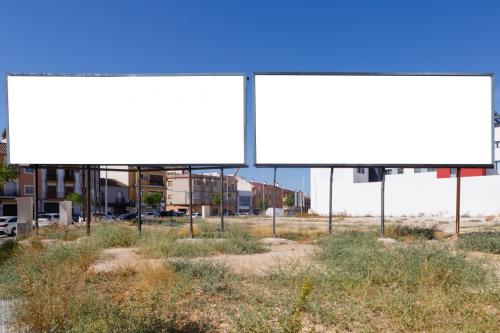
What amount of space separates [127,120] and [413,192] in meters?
41.3

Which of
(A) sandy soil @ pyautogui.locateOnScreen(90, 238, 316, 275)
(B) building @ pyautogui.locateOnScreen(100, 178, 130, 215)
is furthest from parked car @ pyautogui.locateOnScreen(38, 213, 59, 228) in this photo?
(B) building @ pyautogui.locateOnScreen(100, 178, 130, 215)

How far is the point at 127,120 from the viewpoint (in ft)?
50.3

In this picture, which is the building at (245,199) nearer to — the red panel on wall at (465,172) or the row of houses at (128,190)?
the row of houses at (128,190)

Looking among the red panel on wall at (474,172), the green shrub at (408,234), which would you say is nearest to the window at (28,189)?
the green shrub at (408,234)

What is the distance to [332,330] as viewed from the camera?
5109 mm

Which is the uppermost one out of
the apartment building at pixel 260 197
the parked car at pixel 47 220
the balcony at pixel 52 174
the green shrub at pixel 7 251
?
the balcony at pixel 52 174

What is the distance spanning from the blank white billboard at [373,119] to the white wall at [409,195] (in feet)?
99.4

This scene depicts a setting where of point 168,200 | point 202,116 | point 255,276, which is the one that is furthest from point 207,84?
point 168,200

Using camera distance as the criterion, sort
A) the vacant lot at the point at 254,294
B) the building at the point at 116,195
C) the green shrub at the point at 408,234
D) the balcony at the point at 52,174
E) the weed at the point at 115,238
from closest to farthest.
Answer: the vacant lot at the point at 254,294 < the weed at the point at 115,238 < the green shrub at the point at 408,234 < the balcony at the point at 52,174 < the building at the point at 116,195

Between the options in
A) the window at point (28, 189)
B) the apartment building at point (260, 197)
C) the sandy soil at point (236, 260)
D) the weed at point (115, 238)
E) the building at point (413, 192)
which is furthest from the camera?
the apartment building at point (260, 197)

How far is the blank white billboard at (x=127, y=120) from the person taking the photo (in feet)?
49.3

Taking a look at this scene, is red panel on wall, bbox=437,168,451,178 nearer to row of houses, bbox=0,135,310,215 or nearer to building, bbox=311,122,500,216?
building, bbox=311,122,500,216

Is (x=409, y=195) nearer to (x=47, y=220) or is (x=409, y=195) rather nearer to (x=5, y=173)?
(x=47, y=220)

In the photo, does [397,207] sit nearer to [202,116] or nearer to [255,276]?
[202,116]
